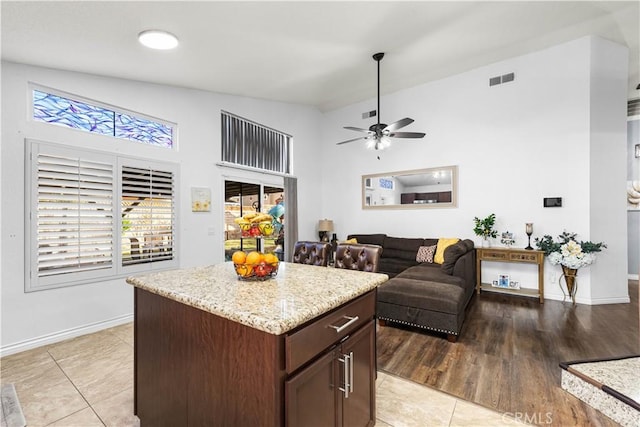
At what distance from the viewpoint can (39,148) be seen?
2.83 meters

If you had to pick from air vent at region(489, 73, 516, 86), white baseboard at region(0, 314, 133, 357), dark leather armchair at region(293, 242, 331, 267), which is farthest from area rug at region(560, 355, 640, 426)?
white baseboard at region(0, 314, 133, 357)

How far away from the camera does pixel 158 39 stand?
2568mm

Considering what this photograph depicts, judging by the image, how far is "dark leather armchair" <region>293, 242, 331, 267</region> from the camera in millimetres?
2979

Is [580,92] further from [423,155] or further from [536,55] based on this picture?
[423,155]

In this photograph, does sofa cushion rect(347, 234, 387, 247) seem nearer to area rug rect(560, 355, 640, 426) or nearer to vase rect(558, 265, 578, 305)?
vase rect(558, 265, 578, 305)

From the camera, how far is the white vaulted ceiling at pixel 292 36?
7.42 ft

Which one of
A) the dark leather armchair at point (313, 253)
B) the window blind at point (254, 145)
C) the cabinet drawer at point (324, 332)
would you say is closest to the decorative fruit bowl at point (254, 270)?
the cabinet drawer at point (324, 332)

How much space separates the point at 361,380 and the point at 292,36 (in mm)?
3177

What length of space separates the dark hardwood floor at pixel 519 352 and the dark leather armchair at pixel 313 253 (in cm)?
106

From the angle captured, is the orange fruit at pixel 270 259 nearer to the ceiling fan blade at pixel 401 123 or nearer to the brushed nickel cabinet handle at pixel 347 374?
the brushed nickel cabinet handle at pixel 347 374

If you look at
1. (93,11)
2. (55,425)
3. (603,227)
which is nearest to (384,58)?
(93,11)

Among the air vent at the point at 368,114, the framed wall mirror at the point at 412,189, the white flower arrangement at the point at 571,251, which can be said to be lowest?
the white flower arrangement at the point at 571,251

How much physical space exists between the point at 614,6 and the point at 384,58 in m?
2.68

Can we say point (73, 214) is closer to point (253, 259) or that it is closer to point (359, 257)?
point (253, 259)
